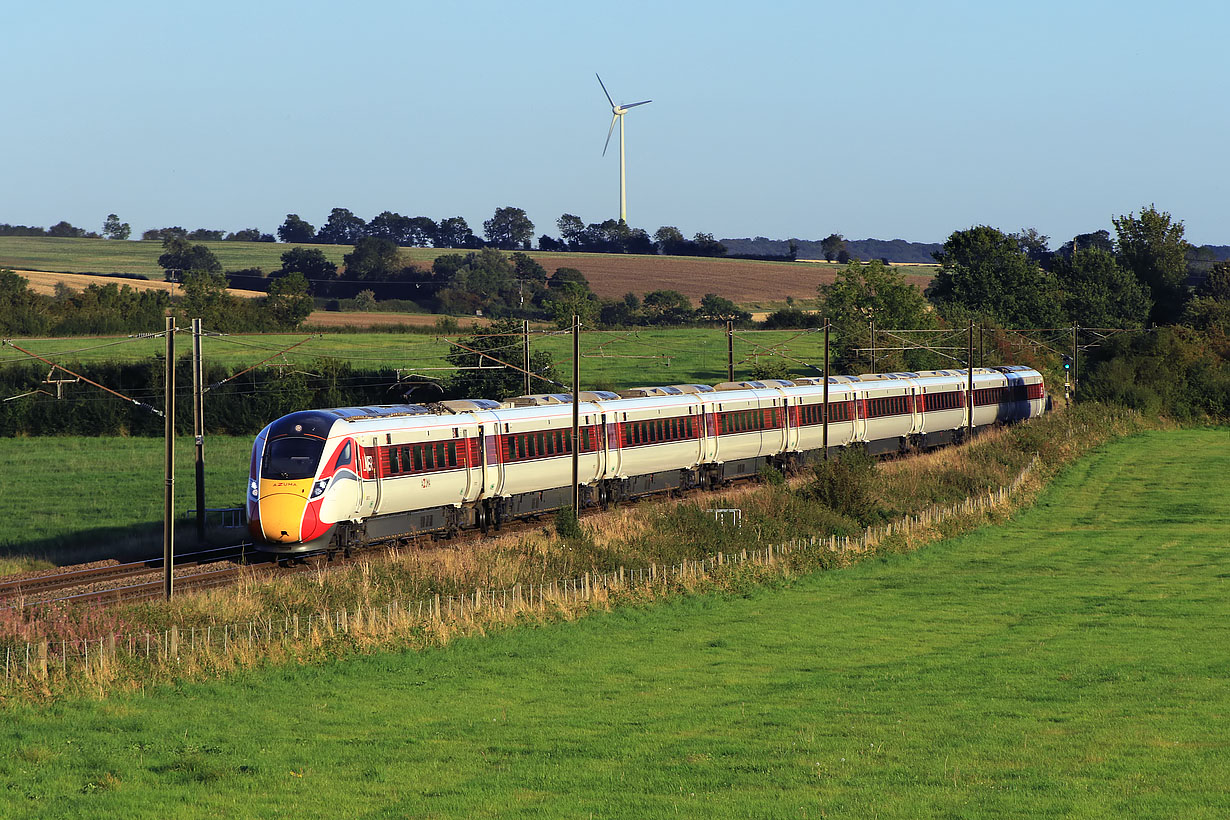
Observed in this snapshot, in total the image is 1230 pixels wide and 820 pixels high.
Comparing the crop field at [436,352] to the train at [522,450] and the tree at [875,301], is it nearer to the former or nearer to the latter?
the tree at [875,301]

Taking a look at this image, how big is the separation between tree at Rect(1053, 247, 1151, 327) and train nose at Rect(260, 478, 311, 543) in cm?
11900

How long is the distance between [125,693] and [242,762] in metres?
4.57

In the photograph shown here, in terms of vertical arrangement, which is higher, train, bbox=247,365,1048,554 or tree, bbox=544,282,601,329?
tree, bbox=544,282,601,329

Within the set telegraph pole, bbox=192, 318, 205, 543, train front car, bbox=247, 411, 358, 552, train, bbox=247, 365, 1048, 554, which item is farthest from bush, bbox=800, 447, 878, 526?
telegraph pole, bbox=192, 318, 205, 543

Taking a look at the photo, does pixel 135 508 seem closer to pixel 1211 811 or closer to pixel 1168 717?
pixel 1168 717

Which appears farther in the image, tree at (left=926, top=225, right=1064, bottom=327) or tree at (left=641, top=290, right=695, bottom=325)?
tree at (left=641, top=290, right=695, bottom=325)

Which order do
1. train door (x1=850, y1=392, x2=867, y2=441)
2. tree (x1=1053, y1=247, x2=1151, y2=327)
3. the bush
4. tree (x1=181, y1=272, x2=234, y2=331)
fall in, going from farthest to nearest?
1. tree (x1=1053, y1=247, x2=1151, y2=327)
2. tree (x1=181, y1=272, x2=234, y2=331)
3. train door (x1=850, y1=392, x2=867, y2=441)
4. the bush

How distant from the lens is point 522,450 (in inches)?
1503

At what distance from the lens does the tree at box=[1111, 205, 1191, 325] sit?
149 m

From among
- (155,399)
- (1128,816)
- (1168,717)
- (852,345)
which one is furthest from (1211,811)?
(852,345)

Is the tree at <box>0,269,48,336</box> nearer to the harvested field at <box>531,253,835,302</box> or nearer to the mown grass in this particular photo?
the mown grass

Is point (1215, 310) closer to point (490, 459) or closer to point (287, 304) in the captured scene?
point (287, 304)

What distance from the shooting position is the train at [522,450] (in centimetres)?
3167

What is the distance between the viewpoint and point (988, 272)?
135250mm
